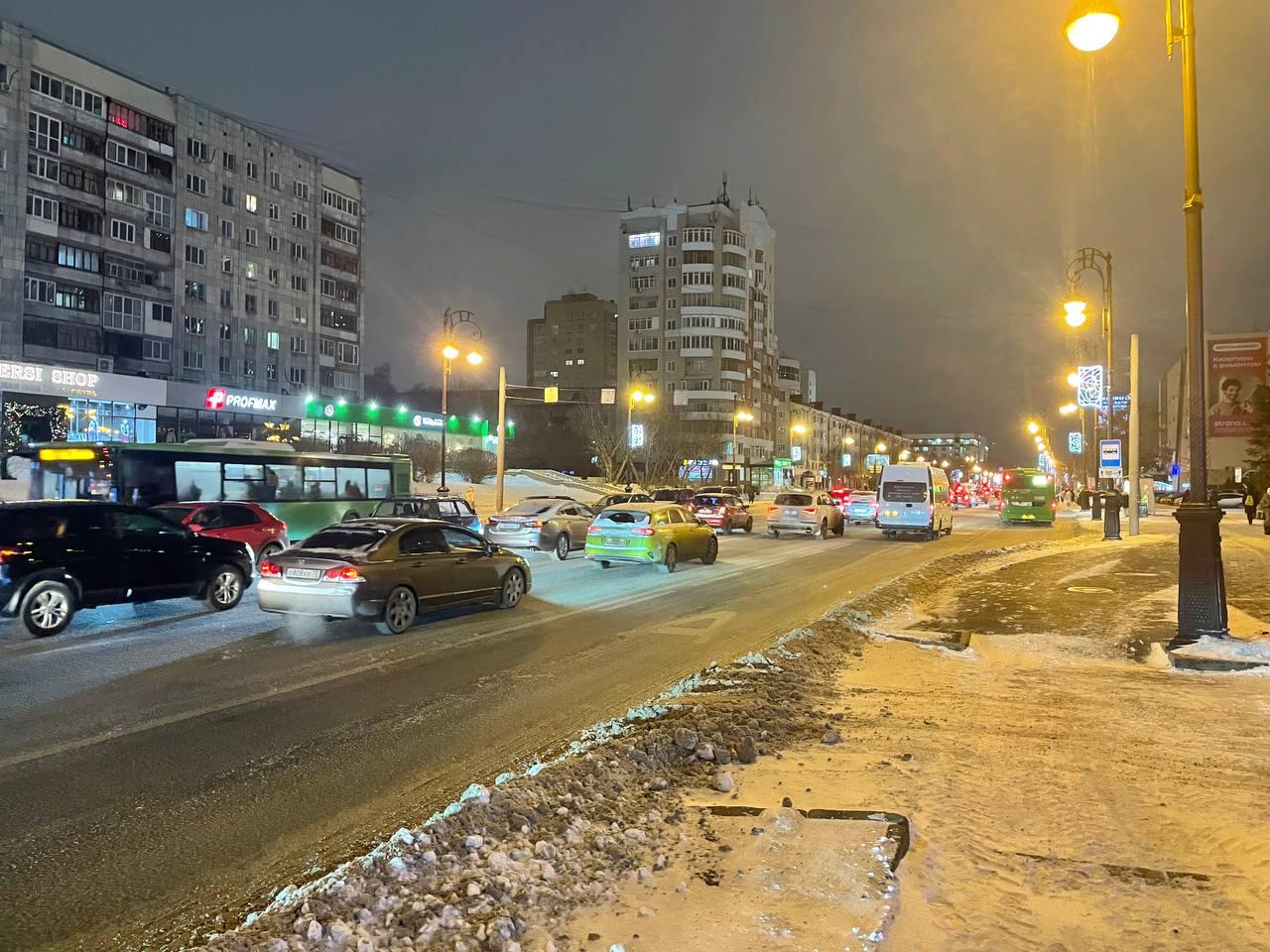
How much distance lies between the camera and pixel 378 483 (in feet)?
91.8

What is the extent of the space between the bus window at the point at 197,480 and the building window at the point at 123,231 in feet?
137

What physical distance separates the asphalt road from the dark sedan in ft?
1.16

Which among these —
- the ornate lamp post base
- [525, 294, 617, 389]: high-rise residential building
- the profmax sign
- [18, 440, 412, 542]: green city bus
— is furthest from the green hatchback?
[525, 294, 617, 389]: high-rise residential building

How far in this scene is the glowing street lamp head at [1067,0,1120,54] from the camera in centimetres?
844

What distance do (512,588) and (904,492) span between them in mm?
23207

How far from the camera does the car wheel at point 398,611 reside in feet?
36.1

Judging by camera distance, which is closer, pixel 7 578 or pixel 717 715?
pixel 717 715

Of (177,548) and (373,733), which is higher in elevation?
(177,548)

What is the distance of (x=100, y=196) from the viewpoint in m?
54.9

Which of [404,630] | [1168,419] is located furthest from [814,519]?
[1168,419]

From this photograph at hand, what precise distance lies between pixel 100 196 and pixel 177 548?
53.5 m

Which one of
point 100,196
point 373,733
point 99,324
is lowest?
point 373,733

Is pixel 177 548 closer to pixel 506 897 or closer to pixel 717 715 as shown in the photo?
pixel 717 715

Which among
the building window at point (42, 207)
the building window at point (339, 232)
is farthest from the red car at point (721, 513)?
the building window at point (339, 232)
